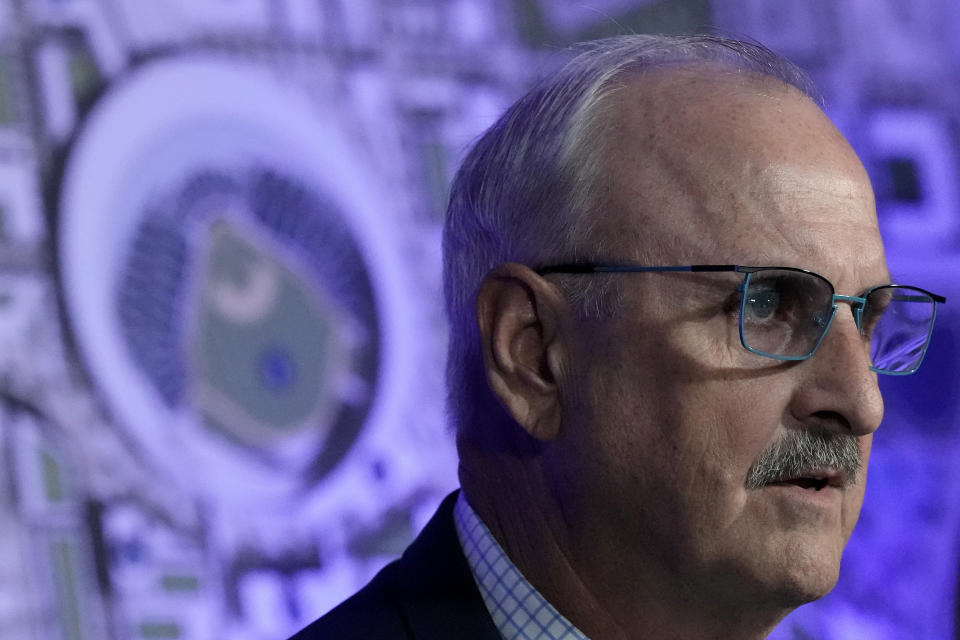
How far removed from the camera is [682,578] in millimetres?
1368

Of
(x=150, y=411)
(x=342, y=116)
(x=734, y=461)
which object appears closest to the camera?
(x=734, y=461)

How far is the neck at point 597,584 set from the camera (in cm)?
139

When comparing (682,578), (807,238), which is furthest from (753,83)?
(682,578)

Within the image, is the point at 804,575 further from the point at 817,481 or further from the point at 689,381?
the point at 689,381

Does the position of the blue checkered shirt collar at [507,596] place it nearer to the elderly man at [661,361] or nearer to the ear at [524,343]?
the elderly man at [661,361]

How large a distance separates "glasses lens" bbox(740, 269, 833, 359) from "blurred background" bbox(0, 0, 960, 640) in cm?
153

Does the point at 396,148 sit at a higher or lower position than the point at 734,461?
higher

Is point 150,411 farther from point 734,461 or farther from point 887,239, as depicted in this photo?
point 887,239

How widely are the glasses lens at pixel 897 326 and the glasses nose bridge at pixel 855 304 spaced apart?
0.18 feet

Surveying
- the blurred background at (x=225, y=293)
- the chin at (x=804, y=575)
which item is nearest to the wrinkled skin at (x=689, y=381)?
the chin at (x=804, y=575)

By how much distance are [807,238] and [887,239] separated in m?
2.44

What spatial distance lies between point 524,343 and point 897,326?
50 centimetres

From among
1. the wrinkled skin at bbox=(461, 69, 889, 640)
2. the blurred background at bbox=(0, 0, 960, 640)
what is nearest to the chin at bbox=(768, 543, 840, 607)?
the wrinkled skin at bbox=(461, 69, 889, 640)

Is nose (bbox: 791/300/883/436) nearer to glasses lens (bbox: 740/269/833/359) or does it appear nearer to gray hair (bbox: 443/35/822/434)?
glasses lens (bbox: 740/269/833/359)
